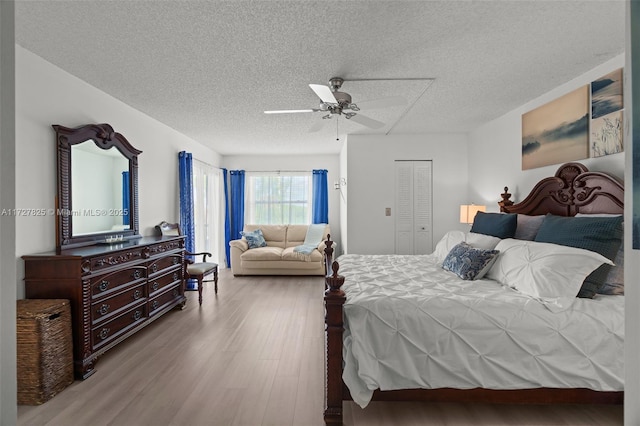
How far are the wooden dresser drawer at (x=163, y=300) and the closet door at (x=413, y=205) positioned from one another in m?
3.40

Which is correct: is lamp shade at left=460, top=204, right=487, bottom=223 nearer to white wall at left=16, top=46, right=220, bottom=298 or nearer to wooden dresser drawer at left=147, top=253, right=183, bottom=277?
wooden dresser drawer at left=147, top=253, right=183, bottom=277

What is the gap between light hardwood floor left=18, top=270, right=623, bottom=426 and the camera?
1925 mm

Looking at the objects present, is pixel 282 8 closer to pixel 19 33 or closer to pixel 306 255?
pixel 19 33

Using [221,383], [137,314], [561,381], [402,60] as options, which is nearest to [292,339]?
[221,383]

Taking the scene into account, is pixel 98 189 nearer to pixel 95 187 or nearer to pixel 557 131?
pixel 95 187

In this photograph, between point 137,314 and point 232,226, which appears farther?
point 232,226

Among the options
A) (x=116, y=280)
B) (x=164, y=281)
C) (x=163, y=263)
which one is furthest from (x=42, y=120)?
(x=164, y=281)

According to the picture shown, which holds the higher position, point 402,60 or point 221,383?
point 402,60

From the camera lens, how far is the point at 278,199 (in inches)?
286

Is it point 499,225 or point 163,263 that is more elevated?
point 499,225

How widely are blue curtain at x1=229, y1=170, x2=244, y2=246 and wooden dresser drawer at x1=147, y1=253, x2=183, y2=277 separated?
10.1ft

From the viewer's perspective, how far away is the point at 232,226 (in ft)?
23.5

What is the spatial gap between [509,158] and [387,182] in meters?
1.80

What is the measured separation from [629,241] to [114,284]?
10.9 feet
